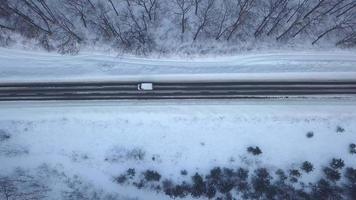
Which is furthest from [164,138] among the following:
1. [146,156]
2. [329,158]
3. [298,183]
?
[329,158]

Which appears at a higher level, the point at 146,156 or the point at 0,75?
the point at 0,75

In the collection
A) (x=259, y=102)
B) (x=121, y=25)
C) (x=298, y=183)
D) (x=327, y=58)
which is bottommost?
(x=298, y=183)

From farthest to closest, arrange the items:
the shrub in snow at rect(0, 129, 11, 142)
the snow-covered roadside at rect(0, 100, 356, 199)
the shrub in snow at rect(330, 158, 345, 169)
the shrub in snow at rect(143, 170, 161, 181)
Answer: the shrub in snow at rect(0, 129, 11, 142), the snow-covered roadside at rect(0, 100, 356, 199), the shrub in snow at rect(330, 158, 345, 169), the shrub in snow at rect(143, 170, 161, 181)

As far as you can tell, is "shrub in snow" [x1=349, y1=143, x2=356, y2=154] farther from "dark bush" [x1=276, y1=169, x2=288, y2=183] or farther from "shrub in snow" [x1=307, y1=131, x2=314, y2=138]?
"dark bush" [x1=276, y1=169, x2=288, y2=183]

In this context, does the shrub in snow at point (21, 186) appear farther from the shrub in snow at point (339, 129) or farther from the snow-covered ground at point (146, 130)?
the shrub in snow at point (339, 129)

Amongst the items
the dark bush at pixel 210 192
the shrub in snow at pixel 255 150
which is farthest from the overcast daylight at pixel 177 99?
the shrub in snow at pixel 255 150

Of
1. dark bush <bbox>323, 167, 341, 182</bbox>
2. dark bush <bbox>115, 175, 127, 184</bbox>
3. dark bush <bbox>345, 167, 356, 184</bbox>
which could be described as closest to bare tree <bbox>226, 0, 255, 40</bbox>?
dark bush <bbox>323, 167, 341, 182</bbox>

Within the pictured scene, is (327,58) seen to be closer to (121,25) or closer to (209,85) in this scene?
(209,85)

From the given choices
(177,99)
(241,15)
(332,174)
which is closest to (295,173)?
(332,174)
